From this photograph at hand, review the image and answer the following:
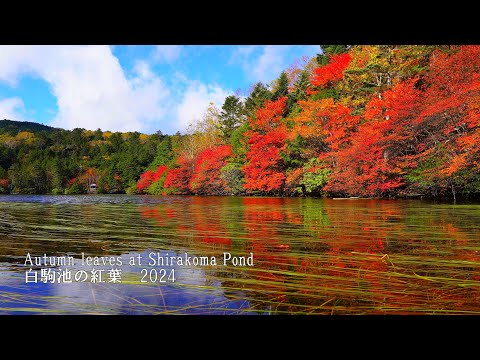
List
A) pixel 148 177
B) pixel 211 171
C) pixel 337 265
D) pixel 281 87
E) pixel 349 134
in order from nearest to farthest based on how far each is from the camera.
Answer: pixel 337 265 → pixel 349 134 → pixel 281 87 → pixel 211 171 → pixel 148 177

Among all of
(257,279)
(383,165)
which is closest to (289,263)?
(257,279)

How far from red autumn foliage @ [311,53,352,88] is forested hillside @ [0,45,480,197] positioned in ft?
0.11

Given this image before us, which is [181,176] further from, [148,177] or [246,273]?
[246,273]

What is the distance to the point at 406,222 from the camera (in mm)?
3807

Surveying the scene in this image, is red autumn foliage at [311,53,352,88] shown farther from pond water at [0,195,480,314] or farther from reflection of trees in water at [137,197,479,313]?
pond water at [0,195,480,314]

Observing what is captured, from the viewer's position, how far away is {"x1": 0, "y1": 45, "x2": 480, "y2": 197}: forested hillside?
23.2 feet

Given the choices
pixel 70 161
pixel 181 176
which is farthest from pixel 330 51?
pixel 70 161

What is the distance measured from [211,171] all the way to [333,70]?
22.8 feet

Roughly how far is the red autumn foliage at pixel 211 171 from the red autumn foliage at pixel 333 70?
485 centimetres

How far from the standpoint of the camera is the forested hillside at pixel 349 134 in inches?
279

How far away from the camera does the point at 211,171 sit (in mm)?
15484

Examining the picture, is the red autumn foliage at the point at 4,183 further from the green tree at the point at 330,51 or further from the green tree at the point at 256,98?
the green tree at the point at 330,51

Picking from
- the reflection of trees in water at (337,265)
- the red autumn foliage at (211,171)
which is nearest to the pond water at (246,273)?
the reflection of trees in water at (337,265)
